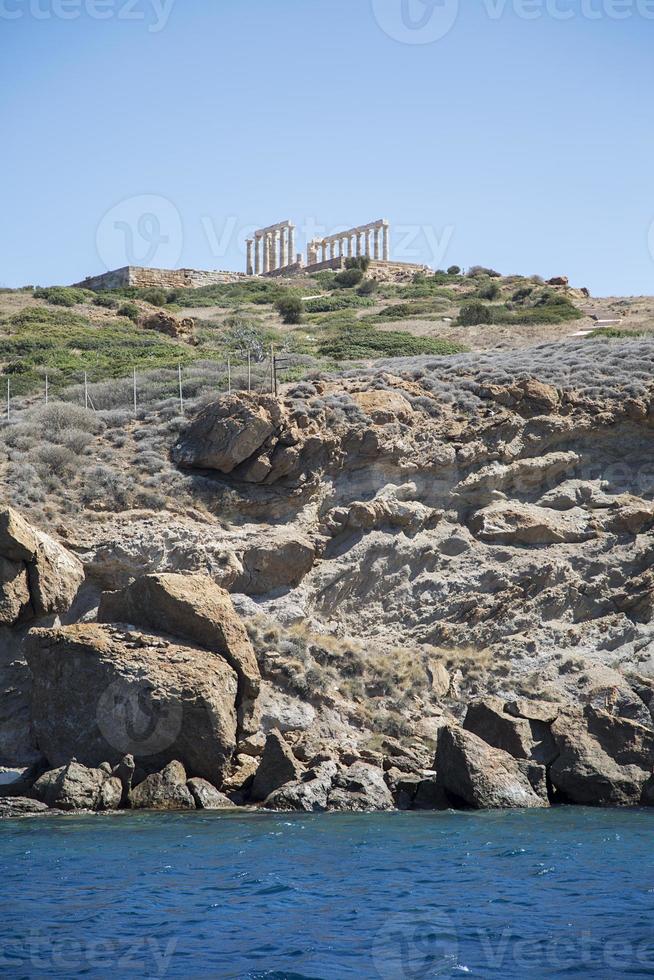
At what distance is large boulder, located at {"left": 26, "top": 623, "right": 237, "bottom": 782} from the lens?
19641 millimetres

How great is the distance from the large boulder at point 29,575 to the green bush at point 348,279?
5257 centimetres

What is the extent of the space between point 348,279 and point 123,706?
56375mm

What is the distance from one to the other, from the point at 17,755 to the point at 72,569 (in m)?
3.88

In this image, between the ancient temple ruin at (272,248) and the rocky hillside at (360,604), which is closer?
the rocky hillside at (360,604)

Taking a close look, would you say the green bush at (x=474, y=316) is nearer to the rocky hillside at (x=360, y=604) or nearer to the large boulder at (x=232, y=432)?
the rocky hillside at (x=360, y=604)

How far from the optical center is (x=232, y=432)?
90.3 feet

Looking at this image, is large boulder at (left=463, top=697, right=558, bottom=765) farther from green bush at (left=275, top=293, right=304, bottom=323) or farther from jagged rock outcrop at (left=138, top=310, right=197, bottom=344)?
green bush at (left=275, top=293, right=304, bottom=323)

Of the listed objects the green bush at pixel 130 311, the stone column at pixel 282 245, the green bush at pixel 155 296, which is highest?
the stone column at pixel 282 245

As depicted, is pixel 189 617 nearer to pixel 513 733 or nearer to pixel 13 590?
pixel 13 590

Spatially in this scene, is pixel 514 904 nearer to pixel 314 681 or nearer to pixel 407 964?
pixel 407 964

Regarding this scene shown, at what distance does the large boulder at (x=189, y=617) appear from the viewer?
20844 millimetres

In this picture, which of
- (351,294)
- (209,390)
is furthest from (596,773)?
(351,294)

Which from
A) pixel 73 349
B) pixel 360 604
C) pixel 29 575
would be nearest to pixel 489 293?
pixel 73 349

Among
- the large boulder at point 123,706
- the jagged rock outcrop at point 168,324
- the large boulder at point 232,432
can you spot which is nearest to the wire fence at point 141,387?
the large boulder at point 232,432
